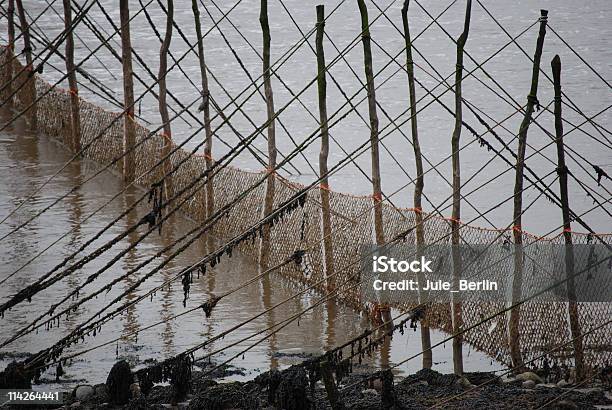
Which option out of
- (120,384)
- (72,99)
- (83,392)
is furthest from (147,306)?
(72,99)

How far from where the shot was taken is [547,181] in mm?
19391

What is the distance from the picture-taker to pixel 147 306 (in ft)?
37.1

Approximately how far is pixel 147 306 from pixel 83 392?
2.32 meters

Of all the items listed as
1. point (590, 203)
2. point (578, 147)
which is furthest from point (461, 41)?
point (578, 147)

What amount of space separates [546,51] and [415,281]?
18.4m

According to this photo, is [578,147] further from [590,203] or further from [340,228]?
[340,228]

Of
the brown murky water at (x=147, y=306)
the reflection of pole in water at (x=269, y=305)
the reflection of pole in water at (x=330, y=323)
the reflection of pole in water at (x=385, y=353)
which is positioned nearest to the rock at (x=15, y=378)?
the brown murky water at (x=147, y=306)

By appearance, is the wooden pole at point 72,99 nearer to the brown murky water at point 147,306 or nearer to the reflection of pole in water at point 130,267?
the brown murky water at point 147,306

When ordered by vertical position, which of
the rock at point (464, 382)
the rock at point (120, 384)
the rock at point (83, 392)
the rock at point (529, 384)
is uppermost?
the rock at point (120, 384)

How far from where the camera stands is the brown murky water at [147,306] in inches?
405

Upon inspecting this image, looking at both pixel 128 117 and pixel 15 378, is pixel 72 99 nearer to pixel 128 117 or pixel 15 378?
pixel 128 117

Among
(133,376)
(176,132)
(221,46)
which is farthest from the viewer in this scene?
(221,46)

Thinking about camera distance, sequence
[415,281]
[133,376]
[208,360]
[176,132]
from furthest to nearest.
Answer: [176,132]
[415,281]
[208,360]
[133,376]

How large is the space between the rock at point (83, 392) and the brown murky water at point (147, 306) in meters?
0.35
